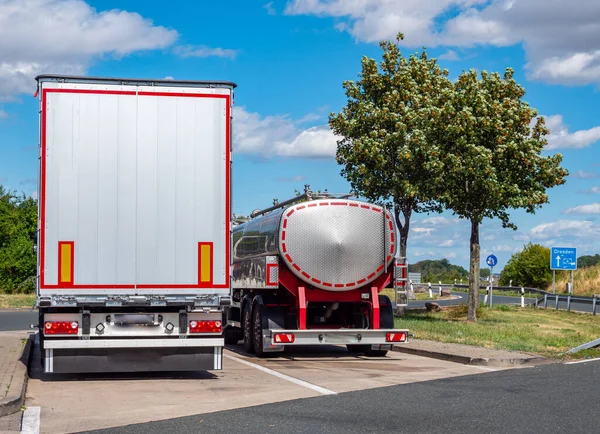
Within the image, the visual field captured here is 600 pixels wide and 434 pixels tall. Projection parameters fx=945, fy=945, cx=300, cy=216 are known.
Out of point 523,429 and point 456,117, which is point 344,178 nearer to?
point 456,117

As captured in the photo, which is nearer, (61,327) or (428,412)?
(428,412)

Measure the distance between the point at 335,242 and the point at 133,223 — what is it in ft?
17.7

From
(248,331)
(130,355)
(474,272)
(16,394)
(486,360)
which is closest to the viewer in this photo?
(16,394)

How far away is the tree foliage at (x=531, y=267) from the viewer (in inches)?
2758

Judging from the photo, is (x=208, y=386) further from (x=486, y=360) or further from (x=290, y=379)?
(x=486, y=360)

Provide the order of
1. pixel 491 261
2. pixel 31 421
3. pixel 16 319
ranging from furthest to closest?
pixel 491 261
pixel 16 319
pixel 31 421

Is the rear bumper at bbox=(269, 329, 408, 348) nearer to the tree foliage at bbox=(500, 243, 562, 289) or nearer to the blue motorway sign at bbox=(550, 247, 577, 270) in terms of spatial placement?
the blue motorway sign at bbox=(550, 247, 577, 270)

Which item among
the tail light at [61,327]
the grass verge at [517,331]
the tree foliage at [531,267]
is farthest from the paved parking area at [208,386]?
the tree foliage at [531,267]

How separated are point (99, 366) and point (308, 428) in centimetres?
468

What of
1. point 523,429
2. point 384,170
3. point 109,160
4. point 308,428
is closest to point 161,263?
point 109,160

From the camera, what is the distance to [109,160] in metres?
13.0

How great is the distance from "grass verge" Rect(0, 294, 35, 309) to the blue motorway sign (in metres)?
25.1

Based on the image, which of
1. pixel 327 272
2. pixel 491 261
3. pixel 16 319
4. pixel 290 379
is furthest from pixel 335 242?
pixel 491 261

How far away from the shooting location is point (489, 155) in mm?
28109
